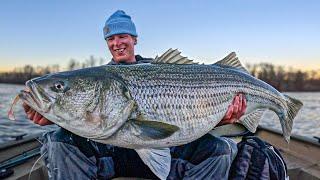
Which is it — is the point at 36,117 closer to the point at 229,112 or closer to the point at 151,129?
the point at 151,129

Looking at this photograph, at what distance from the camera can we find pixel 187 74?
128 inches

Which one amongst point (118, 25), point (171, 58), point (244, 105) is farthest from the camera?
point (118, 25)

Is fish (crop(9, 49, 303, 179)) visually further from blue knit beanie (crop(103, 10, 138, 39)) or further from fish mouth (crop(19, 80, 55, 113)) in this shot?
blue knit beanie (crop(103, 10, 138, 39))

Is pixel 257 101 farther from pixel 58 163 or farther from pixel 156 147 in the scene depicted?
pixel 58 163

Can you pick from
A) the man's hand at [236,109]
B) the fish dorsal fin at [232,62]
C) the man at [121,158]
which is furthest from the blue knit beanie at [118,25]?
the man's hand at [236,109]

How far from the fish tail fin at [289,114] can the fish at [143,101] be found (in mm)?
771

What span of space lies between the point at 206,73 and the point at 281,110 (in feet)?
3.47

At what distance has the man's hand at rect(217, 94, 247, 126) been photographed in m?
3.50

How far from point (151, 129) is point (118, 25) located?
7.23 ft

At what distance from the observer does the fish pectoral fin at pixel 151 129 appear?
281 centimetres

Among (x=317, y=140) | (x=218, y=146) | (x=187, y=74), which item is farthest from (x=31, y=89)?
(x=317, y=140)

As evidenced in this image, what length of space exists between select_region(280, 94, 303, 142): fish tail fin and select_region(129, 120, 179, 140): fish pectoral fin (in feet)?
5.21

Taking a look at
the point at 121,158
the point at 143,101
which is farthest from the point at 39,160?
the point at 143,101

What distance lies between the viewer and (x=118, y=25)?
4.70 meters
